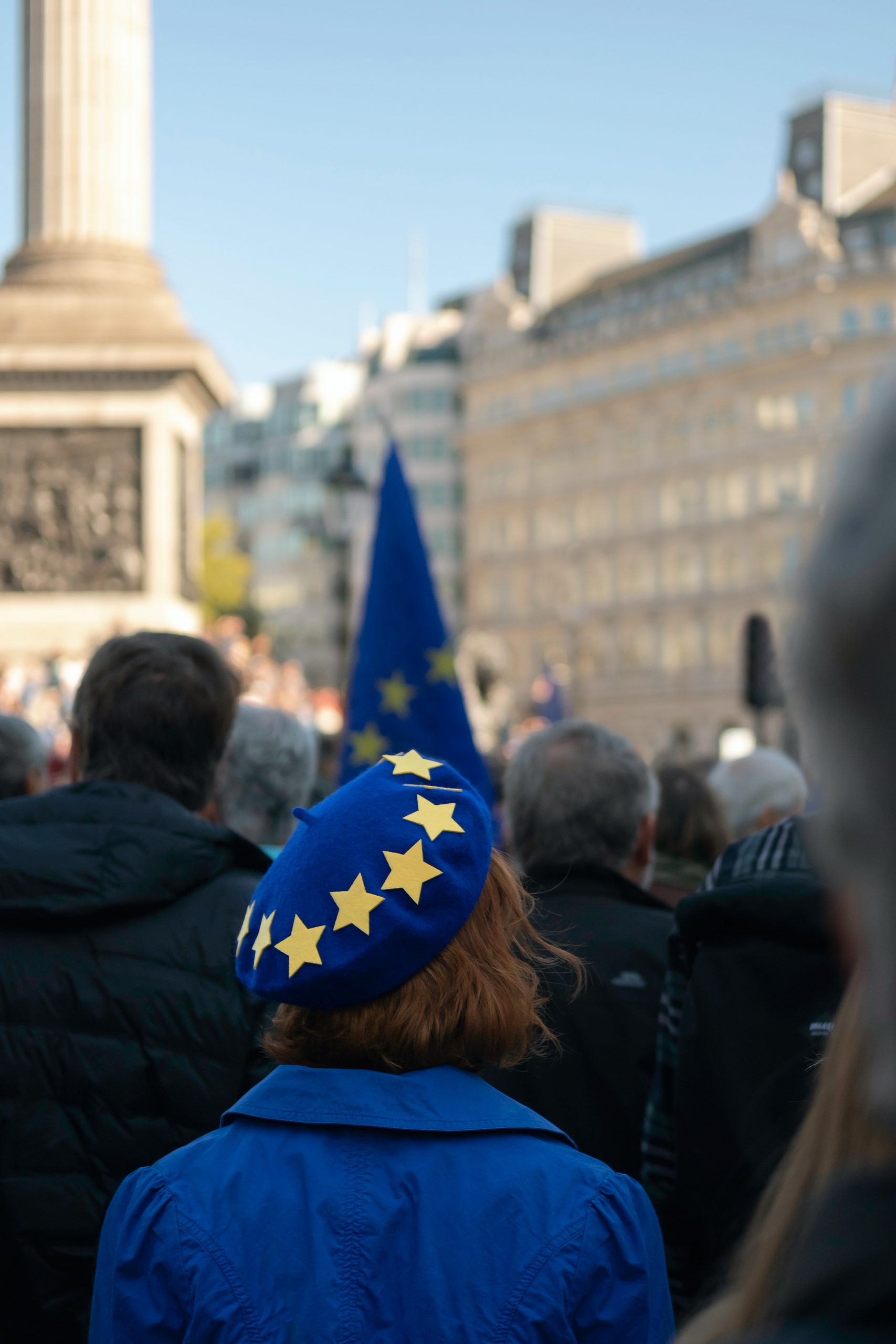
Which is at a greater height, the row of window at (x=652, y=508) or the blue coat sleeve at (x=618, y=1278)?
the row of window at (x=652, y=508)

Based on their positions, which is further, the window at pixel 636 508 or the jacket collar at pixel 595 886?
the window at pixel 636 508

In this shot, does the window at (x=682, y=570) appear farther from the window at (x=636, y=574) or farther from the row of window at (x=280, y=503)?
the row of window at (x=280, y=503)

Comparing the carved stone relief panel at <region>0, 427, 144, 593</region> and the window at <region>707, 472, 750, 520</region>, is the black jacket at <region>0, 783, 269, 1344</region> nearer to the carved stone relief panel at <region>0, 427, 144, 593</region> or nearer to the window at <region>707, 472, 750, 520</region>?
the carved stone relief panel at <region>0, 427, 144, 593</region>

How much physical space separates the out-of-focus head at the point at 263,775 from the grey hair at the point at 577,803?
862mm

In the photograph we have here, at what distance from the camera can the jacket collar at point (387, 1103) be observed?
1.87 m

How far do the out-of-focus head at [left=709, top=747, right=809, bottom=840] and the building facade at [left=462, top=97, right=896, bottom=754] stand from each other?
5733 cm

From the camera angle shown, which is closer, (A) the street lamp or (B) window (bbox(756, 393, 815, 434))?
(A) the street lamp

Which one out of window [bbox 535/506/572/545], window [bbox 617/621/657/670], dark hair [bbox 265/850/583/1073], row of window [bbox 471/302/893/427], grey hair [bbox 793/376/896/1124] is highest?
row of window [bbox 471/302/893/427]

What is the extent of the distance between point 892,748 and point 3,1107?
2.45 metres

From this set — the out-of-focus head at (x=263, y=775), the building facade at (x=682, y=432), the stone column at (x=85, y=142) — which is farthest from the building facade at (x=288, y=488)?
the out-of-focus head at (x=263, y=775)

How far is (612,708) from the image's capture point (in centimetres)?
7362

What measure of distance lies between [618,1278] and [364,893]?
1.67 feet

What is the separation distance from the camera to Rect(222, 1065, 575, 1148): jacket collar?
73.5 inches

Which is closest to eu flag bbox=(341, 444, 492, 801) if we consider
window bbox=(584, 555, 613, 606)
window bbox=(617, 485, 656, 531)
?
window bbox=(617, 485, 656, 531)
